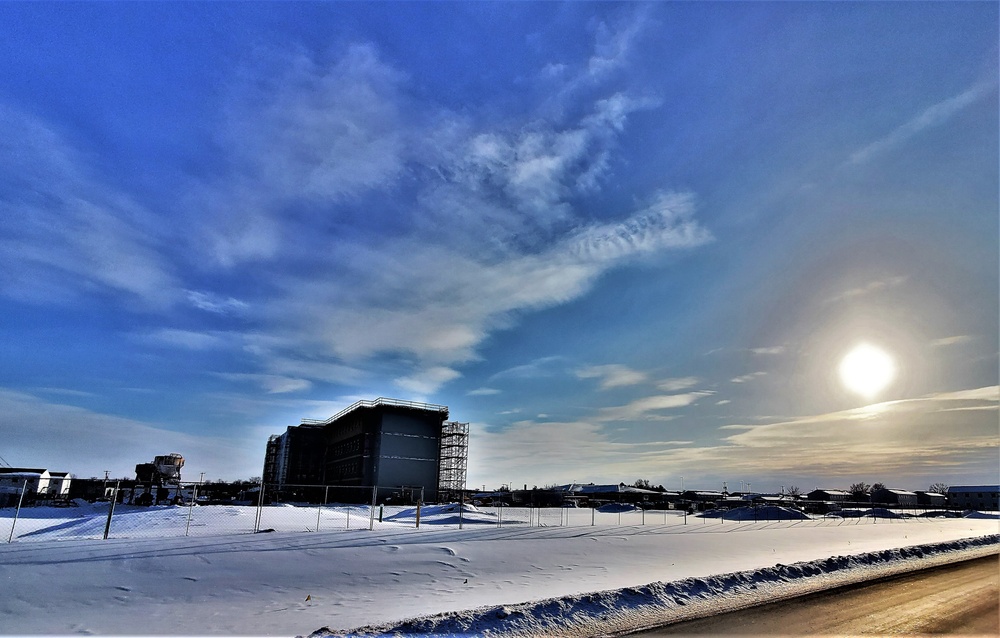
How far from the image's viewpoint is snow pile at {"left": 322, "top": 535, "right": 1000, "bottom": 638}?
920 centimetres

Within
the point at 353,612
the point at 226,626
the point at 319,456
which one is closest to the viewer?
the point at 226,626

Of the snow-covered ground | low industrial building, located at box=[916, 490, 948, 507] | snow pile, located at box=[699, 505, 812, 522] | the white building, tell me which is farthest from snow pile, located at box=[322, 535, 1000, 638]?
low industrial building, located at box=[916, 490, 948, 507]

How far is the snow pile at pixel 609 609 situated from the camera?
30.2ft

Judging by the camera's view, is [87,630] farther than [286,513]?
No

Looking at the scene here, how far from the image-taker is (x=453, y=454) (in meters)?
86.2

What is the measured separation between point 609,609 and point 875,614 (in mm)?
5593

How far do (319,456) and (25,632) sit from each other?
91.3 m

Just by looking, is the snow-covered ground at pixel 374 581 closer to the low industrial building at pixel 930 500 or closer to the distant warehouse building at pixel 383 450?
the distant warehouse building at pixel 383 450

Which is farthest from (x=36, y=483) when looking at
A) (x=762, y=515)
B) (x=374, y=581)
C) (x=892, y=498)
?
(x=892, y=498)

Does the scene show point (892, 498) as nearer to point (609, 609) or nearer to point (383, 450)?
point (383, 450)

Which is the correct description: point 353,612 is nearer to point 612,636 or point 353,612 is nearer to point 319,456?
point 612,636

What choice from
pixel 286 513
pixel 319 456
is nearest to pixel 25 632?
pixel 286 513

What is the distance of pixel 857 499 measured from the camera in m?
138

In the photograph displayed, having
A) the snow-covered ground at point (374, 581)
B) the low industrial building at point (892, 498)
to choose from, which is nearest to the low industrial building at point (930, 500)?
the low industrial building at point (892, 498)
